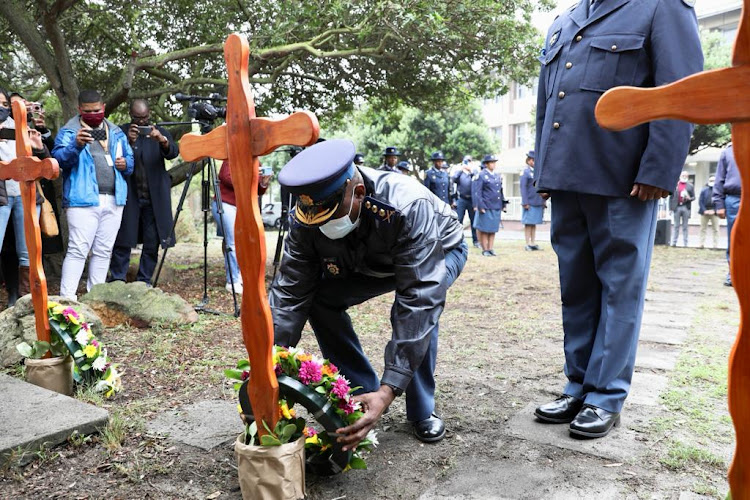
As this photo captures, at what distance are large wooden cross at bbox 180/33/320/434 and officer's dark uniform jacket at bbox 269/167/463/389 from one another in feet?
1.51

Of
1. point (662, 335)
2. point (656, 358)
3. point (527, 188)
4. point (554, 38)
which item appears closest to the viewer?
point (554, 38)

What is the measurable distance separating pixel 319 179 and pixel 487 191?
33.4ft

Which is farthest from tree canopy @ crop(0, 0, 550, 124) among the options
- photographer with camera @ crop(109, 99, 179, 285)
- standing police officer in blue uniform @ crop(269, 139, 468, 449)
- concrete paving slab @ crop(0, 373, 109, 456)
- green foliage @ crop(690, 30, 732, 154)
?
green foliage @ crop(690, 30, 732, 154)

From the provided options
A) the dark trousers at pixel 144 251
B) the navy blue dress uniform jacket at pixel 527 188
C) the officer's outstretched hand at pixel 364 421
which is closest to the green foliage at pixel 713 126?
the navy blue dress uniform jacket at pixel 527 188

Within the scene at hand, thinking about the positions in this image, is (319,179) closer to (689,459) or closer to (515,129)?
(689,459)

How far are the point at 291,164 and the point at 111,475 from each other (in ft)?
4.46

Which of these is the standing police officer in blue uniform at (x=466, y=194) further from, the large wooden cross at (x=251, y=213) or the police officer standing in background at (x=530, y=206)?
the large wooden cross at (x=251, y=213)

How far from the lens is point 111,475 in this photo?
92.4 inches

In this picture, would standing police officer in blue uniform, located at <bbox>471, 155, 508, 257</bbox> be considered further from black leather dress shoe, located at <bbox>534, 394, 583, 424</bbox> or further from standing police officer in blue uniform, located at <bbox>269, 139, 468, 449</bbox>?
standing police officer in blue uniform, located at <bbox>269, 139, 468, 449</bbox>

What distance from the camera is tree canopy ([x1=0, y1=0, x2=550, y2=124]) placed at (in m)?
6.68

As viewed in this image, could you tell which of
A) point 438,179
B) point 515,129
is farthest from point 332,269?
point 515,129

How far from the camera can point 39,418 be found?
2619 millimetres

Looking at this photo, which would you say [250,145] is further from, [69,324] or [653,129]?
[69,324]

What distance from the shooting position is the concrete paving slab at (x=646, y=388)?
10.3 ft
